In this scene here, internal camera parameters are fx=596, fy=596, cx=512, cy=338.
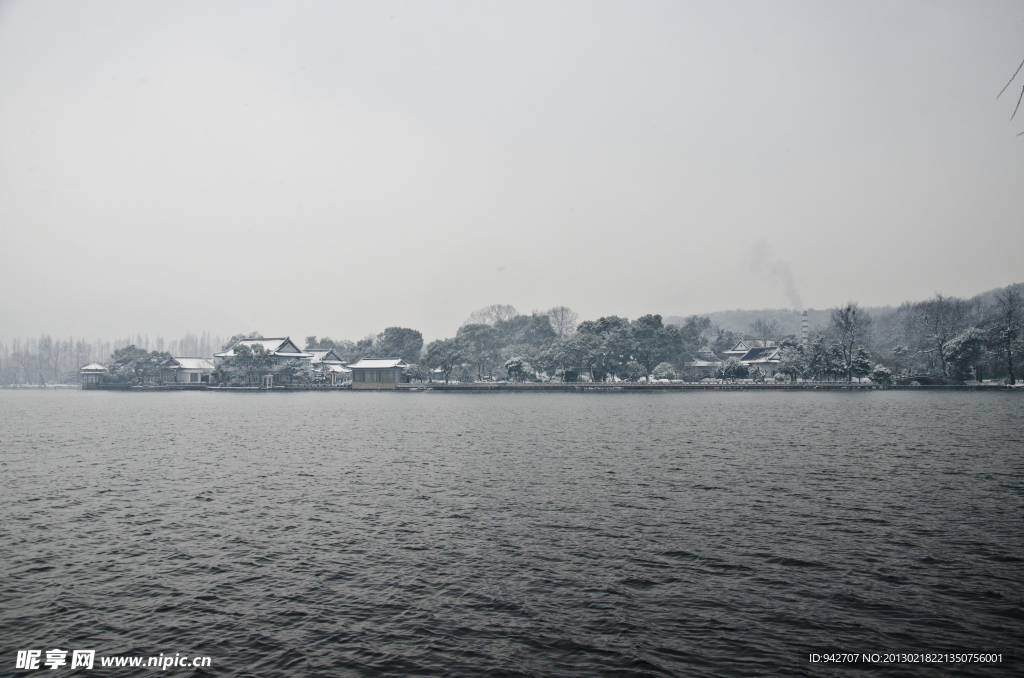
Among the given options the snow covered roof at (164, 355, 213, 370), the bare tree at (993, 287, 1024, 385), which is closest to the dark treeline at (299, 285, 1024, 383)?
the bare tree at (993, 287, 1024, 385)

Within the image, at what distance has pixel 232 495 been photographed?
17.0 metres

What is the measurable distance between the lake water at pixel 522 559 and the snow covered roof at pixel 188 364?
87.1 m

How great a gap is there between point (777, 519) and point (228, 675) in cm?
1151

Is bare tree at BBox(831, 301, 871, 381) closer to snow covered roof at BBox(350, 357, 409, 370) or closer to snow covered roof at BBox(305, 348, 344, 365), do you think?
snow covered roof at BBox(350, 357, 409, 370)

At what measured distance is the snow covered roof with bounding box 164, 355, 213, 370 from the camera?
103 m

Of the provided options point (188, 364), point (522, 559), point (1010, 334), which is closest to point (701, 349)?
point (1010, 334)

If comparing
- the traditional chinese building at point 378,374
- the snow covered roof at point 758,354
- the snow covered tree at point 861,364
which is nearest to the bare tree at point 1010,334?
the snow covered tree at point 861,364

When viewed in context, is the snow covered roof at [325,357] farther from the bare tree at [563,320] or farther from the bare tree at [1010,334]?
the bare tree at [1010,334]

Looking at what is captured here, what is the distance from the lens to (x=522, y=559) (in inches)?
445

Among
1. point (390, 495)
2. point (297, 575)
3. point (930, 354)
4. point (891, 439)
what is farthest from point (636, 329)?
point (297, 575)

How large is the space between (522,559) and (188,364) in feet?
357

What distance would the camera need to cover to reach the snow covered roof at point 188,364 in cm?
10269

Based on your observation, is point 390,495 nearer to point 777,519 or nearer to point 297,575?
point 297,575

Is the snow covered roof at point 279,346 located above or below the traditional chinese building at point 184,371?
above
